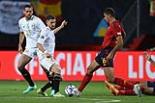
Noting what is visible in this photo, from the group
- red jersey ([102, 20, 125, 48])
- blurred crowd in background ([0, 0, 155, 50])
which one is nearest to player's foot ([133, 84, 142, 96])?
red jersey ([102, 20, 125, 48])

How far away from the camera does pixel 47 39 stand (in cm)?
2091

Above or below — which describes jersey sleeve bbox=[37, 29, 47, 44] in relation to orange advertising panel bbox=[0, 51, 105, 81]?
above

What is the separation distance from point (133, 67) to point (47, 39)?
8755 millimetres

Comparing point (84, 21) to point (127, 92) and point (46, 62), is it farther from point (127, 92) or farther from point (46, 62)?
point (46, 62)

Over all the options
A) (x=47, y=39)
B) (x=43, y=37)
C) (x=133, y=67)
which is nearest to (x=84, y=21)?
(x=133, y=67)

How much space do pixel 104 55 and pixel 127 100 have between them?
1.57m

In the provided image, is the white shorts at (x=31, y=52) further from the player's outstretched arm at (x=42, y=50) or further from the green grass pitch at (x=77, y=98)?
the player's outstretched arm at (x=42, y=50)

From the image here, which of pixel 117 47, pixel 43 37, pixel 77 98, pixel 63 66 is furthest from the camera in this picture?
pixel 63 66

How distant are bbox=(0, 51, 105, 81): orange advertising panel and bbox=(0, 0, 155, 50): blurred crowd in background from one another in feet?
17.3

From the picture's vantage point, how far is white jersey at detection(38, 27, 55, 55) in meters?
20.8

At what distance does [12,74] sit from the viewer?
29062 mm

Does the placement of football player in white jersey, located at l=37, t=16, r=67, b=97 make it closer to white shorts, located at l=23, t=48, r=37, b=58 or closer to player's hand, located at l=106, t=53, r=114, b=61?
white shorts, located at l=23, t=48, r=37, b=58

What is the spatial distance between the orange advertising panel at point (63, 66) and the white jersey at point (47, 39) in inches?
318

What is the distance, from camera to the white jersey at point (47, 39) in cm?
2080
